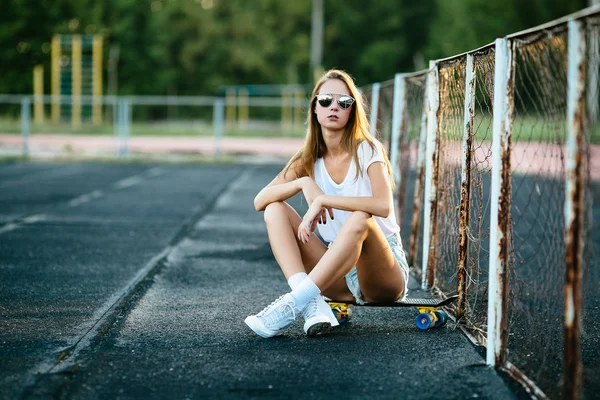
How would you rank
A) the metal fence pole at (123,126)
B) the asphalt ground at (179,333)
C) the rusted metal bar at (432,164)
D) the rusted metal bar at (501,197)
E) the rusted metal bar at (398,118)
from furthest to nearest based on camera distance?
the metal fence pole at (123,126)
the rusted metal bar at (398,118)
the rusted metal bar at (432,164)
the rusted metal bar at (501,197)
the asphalt ground at (179,333)

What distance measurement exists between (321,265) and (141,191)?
10085 millimetres

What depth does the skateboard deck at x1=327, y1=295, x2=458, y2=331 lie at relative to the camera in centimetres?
461

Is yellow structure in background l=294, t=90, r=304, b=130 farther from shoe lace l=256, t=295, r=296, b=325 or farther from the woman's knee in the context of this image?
shoe lace l=256, t=295, r=296, b=325

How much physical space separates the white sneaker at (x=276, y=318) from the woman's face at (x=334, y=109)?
1.02m

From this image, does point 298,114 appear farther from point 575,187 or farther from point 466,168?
point 575,187

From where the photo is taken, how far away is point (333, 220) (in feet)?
15.4

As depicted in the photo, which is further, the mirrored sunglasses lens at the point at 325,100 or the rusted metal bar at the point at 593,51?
the mirrored sunglasses lens at the point at 325,100

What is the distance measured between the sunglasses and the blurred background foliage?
35.8 metres

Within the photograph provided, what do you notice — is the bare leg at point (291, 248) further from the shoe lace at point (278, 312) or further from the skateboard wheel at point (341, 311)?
the shoe lace at point (278, 312)

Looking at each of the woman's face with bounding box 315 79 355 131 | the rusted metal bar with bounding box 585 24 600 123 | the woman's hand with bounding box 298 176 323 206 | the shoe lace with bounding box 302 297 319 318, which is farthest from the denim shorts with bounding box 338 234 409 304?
the rusted metal bar with bounding box 585 24 600 123

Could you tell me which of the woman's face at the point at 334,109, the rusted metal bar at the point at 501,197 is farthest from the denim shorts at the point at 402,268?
the rusted metal bar at the point at 501,197

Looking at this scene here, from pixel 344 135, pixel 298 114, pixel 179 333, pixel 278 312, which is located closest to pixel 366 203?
pixel 344 135

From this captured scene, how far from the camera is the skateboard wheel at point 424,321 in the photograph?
4.61 metres

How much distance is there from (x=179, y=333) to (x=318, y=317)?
2.72ft
